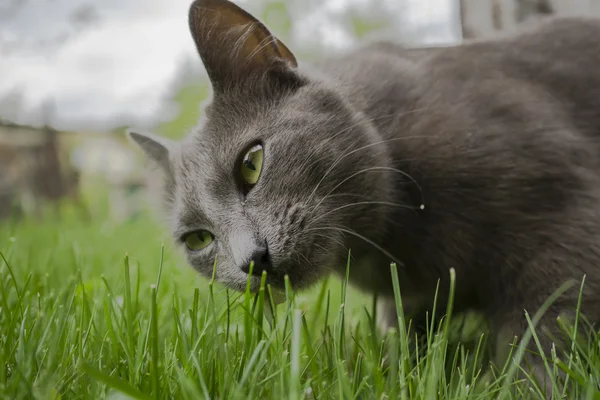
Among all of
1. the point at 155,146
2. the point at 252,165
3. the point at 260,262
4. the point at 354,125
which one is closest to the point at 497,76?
the point at 354,125

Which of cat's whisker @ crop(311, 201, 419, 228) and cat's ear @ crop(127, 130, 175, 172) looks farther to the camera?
cat's ear @ crop(127, 130, 175, 172)

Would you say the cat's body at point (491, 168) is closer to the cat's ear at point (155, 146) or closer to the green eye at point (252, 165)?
the green eye at point (252, 165)

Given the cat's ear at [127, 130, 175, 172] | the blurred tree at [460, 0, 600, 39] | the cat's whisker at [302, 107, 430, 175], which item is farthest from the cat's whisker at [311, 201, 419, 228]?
the blurred tree at [460, 0, 600, 39]

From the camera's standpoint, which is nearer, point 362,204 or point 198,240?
point 362,204

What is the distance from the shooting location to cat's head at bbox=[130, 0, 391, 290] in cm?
123

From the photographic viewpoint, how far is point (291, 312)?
107 cm

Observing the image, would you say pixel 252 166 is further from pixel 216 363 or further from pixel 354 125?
pixel 216 363

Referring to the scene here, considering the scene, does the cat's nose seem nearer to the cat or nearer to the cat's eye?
the cat

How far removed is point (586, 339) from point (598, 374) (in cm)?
30

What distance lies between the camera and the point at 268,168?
1.28 m

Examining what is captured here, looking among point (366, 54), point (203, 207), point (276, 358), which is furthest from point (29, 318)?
point (366, 54)

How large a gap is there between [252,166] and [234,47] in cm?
30

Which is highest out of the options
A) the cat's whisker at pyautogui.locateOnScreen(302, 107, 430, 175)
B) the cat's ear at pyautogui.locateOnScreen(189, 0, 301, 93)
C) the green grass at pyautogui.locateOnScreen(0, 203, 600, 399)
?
the cat's ear at pyautogui.locateOnScreen(189, 0, 301, 93)

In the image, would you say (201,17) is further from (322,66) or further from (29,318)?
(29,318)
